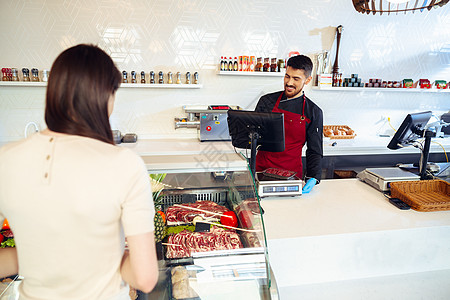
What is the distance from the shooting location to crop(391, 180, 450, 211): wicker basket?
74.2 inches

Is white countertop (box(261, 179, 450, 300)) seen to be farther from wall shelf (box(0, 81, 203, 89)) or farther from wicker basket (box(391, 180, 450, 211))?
wall shelf (box(0, 81, 203, 89))

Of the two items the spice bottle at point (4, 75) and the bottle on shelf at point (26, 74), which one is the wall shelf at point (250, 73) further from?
the spice bottle at point (4, 75)

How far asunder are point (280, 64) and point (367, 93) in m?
1.49

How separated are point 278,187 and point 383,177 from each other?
2.80 feet

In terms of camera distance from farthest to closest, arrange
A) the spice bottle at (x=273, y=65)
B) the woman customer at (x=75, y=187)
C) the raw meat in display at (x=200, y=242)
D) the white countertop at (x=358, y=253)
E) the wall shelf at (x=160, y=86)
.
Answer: the spice bottle at (x=273, y=65), the wall shelf at (x=160, y=86), the white countertop at (x=358, y=253), the raw meat in display at (x=200, y=242), the woman customer at (x=75, y=187)

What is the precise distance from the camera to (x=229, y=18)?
3.84m

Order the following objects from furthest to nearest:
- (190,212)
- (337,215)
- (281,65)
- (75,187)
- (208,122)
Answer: (281,65) < (208,122) < (337,215) < (190,212) < (75,187)

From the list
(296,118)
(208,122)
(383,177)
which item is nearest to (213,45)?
(208,122)

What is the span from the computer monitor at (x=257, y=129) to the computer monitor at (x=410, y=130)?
3.27 ft

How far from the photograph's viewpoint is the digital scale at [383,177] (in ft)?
7.10

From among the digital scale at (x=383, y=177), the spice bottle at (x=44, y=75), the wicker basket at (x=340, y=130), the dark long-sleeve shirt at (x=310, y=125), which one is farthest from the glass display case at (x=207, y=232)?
the spice bottle at (x=44, y=75)

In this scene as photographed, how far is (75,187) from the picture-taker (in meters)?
0.67

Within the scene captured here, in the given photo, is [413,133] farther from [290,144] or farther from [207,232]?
[207,232]

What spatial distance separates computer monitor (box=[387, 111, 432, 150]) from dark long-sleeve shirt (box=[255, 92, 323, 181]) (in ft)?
1.87
